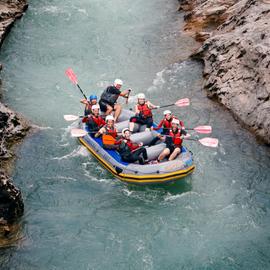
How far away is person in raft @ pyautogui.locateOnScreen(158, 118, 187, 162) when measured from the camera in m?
13.3

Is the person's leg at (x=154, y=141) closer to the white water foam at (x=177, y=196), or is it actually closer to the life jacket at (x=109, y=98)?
the white water foam at (x=177, y=196)

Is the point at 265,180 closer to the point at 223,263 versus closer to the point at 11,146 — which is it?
the point at 223,263

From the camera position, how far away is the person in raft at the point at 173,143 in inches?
525

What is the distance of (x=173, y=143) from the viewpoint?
13461 mm

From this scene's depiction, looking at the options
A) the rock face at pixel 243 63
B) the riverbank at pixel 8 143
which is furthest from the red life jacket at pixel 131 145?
the rock face at pixel 243 63

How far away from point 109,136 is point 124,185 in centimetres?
147

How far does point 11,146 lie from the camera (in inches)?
586

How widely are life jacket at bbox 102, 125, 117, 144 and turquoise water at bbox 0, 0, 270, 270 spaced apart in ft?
3.15

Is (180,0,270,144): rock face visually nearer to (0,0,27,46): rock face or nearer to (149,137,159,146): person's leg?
(149,137,159,146): person's leg

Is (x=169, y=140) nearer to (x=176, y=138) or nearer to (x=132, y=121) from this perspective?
(x=176, y=138)

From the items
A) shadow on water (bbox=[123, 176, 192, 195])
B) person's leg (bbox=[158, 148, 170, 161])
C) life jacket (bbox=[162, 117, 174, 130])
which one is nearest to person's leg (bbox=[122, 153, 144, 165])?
person's leg (bbox=[158, 148, 170, 161])

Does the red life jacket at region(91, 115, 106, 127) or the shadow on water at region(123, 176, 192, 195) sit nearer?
the shadow on water at region(123, 176, 192, 195)

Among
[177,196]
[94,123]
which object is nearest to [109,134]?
[94,123]

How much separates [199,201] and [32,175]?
4832mm
